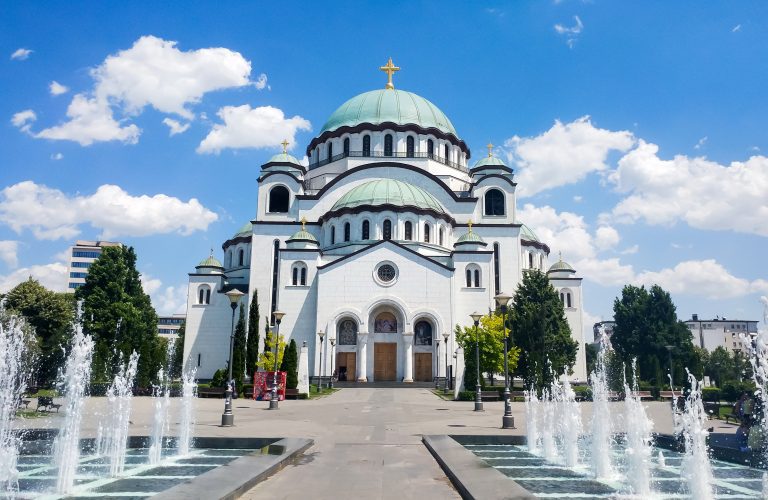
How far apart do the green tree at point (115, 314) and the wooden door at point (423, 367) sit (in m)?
17.8

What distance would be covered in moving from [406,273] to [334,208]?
8.76 metres

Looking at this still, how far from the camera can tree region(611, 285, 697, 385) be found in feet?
172

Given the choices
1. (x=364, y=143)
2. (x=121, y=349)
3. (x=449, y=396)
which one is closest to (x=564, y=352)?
(x=449, y=396)

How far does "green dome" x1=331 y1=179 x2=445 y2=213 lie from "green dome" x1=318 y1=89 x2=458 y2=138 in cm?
772

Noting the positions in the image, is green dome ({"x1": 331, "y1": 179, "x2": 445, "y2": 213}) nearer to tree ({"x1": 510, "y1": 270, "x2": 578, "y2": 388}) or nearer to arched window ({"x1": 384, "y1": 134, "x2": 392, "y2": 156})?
arched window ({"x1": 384, "y1": 134, "x2": 392, "y2": 156})

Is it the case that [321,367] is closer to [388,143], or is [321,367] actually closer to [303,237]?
[303,237]

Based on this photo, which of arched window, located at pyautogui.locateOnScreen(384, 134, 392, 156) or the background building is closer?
arched window, located at pyautogui.locateOnScreen(384, 134, 392, 156)

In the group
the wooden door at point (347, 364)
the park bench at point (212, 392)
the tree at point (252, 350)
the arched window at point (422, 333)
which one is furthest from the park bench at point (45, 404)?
the arched window at point (422, 333)

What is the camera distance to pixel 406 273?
4022cm

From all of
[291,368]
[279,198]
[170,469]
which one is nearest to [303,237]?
[279,198]

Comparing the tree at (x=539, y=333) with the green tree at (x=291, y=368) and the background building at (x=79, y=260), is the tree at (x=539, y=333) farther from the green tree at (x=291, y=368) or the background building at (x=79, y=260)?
the background building at (x=79, y=260)

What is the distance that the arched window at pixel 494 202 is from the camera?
4869 cm

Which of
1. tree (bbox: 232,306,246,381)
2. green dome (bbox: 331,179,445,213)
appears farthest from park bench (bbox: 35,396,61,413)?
green dome (bbox: 331,179,445,213)

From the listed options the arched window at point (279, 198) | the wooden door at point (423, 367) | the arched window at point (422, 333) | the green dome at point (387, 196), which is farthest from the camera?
the arched window at point (279, 198)
